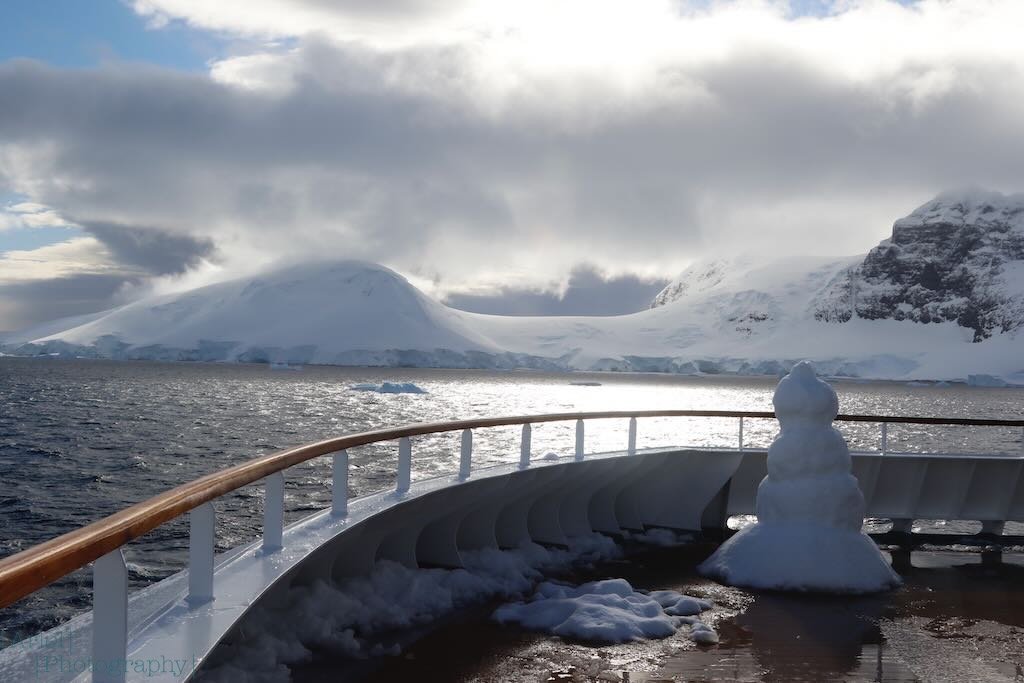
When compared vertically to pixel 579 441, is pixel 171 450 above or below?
below

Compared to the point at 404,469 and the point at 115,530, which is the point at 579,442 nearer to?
the point at 404,469

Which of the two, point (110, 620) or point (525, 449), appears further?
point (525, 449)

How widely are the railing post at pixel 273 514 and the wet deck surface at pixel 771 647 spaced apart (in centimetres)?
97

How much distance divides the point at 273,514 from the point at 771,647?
4.06 m

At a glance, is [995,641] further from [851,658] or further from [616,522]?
[616,522]

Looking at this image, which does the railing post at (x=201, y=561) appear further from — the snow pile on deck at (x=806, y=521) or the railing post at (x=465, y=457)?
the snow pile on deck at (x=806, y=521)

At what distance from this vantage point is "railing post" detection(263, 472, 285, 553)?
472cm

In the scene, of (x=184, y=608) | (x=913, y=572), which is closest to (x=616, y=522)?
(x=913, y=572)

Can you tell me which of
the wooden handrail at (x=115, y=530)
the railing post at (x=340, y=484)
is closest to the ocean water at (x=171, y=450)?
the railing post at (x=340, y=484)

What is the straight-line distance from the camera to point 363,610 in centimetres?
624

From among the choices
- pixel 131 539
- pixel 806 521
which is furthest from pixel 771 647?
pixel 131 539

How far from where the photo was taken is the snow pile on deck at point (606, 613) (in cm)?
688

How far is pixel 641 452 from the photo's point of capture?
10758mm

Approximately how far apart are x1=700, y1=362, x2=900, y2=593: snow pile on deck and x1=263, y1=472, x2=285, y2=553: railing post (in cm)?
544
